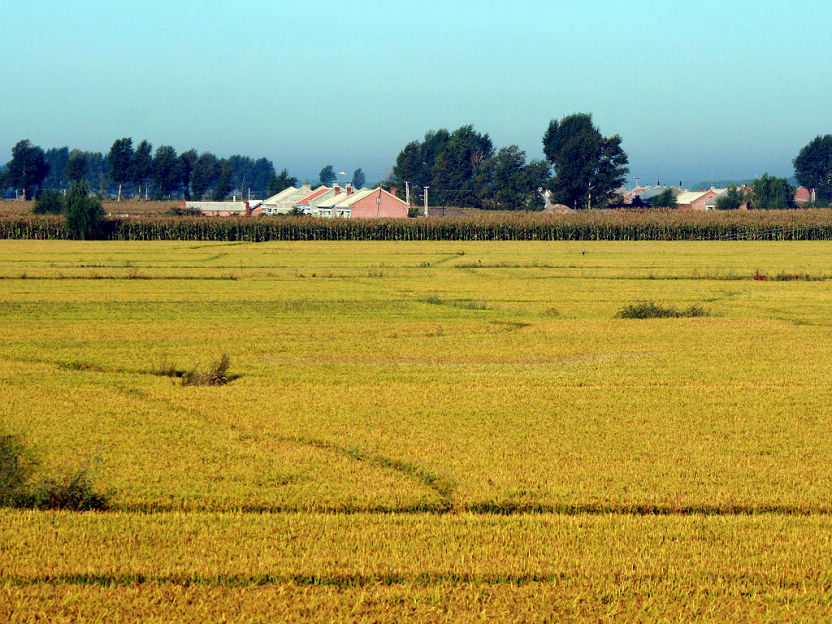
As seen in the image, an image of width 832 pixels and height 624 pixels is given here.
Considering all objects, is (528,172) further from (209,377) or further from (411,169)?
(209,377)

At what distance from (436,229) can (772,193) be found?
2803 inches

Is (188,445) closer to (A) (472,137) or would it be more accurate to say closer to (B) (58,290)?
(B) (58,290)

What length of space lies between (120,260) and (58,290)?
60.7 feet

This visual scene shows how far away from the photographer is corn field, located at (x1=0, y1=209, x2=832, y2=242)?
7856cm

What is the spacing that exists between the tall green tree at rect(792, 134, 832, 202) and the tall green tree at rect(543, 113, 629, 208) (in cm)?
4261

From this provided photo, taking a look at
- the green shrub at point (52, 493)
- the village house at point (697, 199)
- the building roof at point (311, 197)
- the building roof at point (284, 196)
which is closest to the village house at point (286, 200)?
the building roof at point (284, 196)

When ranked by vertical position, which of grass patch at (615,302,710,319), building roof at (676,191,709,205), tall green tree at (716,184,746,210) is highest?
building roof at (676,191,709,205)

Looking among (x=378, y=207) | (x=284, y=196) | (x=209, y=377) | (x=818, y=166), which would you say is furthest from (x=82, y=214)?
(x=818, y=166)

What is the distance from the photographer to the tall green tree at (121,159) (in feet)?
554

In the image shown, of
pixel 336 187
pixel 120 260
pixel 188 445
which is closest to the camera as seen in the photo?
pixel 188 445

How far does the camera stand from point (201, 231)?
259 feet

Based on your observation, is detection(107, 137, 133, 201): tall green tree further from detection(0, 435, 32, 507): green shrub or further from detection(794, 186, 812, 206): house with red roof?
detection(0, 435, 32, 507): green shrub

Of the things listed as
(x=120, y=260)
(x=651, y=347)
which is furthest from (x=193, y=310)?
(x=120, y=260)

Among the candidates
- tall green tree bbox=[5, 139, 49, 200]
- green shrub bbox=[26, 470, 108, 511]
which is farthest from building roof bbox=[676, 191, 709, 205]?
green shrub bbox=[26, 470, 108, 511]
